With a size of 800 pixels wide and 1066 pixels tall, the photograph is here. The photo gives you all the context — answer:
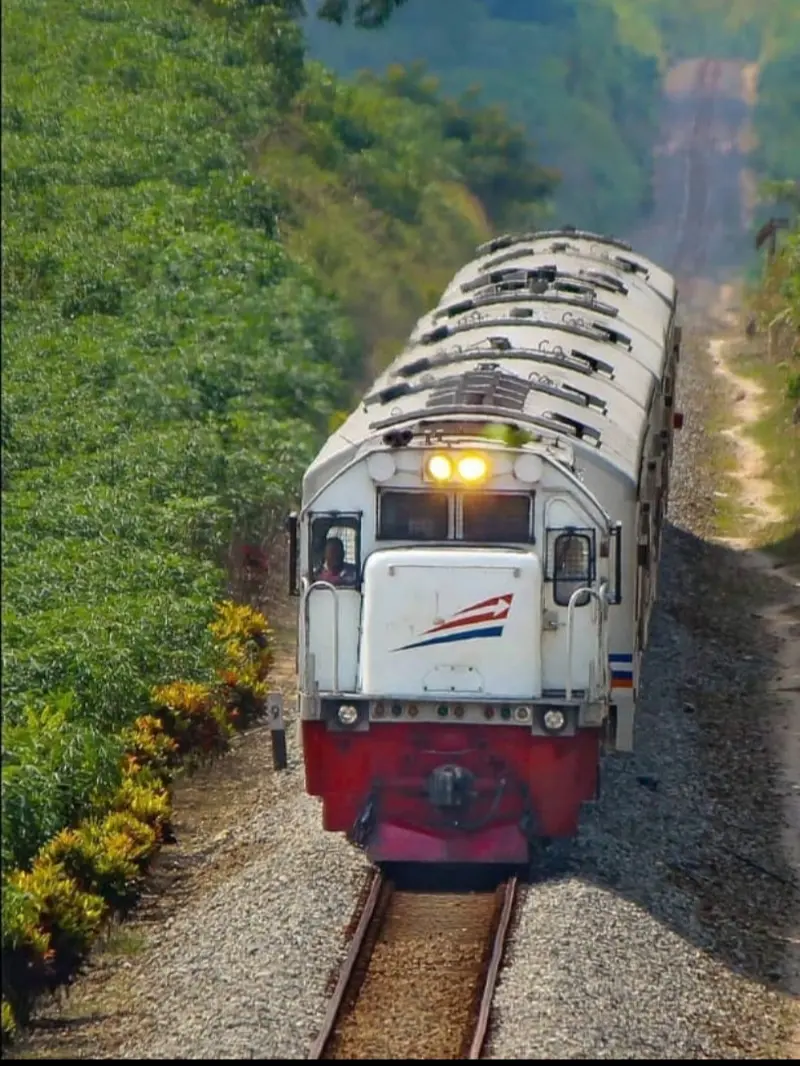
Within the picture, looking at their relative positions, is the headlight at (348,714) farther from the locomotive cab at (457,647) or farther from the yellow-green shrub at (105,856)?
the yellow-green shrub at (105,856)

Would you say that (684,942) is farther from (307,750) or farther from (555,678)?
(307,750)

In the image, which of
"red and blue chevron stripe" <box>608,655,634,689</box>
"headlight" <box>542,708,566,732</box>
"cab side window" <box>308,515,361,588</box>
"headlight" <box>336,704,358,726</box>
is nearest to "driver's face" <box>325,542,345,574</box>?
"cab side window" <box>308,515,361,588</box>


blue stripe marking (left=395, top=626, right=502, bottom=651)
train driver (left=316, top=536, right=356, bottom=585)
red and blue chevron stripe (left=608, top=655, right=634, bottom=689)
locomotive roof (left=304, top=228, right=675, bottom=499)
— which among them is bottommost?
red and blue chevron stripe (left=608, top=655, right=634, bottom=689)

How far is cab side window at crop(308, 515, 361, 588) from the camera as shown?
1538 cm

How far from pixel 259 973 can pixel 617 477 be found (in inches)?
203

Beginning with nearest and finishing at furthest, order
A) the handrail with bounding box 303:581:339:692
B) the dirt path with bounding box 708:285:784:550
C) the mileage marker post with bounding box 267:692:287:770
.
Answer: the handrail with bounding box 303:581:339:692 → the mileage marker post with bounding box 267:692:287:770 → the dirt path with bounding box 708:285:784:550

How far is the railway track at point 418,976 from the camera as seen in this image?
41.3 feet

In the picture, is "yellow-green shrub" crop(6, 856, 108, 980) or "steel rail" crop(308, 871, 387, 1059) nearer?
"steel rail" crop(308, 871, 387, 1059)

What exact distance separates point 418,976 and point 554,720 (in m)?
2.41

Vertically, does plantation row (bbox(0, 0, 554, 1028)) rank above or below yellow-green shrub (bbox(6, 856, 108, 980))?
above

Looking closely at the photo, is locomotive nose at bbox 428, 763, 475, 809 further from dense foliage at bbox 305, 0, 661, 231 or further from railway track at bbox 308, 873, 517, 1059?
dense foliage at bbox 305, 0, 661, 231

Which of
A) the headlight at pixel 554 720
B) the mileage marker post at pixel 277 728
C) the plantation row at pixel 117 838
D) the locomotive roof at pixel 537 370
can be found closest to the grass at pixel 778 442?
the locomotive roof at pixel 537 370

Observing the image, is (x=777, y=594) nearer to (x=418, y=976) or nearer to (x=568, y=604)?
(x=568, y=604)

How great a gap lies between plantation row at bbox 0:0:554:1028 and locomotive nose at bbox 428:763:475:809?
2826 millimetres
